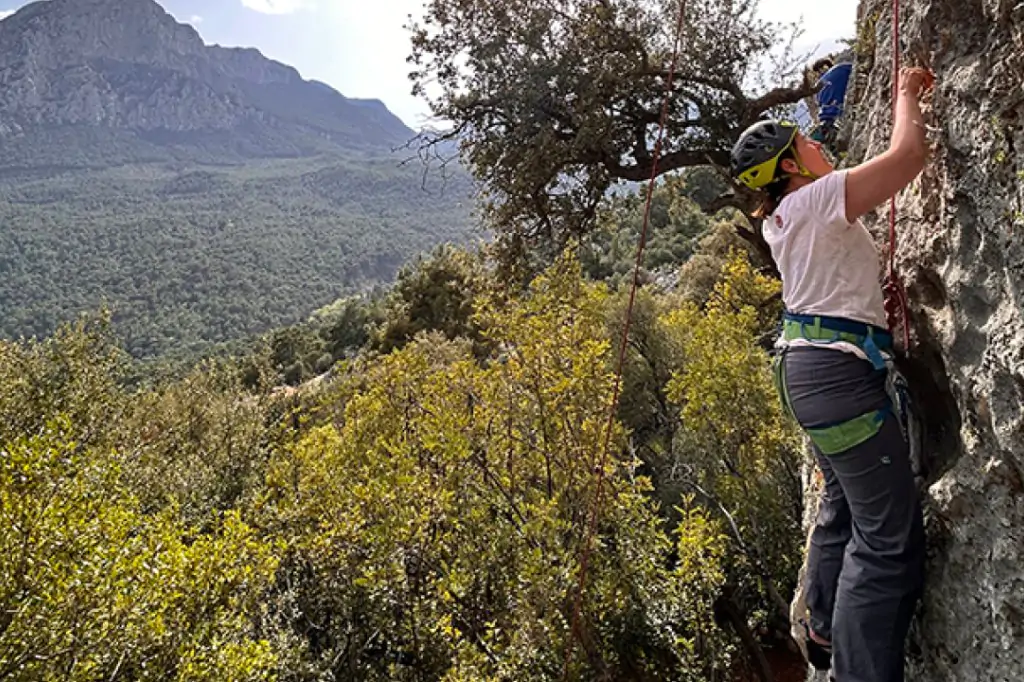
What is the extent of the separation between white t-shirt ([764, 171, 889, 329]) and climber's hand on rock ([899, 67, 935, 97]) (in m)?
0.65

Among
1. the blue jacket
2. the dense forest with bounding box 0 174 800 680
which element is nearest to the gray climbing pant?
the dense forest with bounding box 0 174 800 680

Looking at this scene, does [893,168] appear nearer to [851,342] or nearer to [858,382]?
[851,342]

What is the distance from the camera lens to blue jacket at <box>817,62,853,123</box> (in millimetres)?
6266

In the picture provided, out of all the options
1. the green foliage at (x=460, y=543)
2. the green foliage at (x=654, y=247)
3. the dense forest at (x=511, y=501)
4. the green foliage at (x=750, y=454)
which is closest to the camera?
the green foliage at (x=460, y=543)

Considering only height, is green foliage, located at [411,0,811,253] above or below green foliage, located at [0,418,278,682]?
above

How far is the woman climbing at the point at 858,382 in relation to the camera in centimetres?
320

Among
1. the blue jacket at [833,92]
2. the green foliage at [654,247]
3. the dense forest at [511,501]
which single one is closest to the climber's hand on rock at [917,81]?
the blue jacket at [833,92]

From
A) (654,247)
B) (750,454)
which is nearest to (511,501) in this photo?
(750,454)

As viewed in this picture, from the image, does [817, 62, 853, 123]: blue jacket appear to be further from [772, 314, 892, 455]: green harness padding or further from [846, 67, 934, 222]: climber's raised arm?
[772, 314, 892, 455]: green harness padding

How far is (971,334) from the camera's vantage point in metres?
3.11

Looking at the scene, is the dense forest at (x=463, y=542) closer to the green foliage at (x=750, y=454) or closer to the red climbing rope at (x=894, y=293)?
the green foliage at (x=750, y=454)

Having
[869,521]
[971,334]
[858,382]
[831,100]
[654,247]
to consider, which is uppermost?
[831,100]

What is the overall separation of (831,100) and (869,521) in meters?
4.78

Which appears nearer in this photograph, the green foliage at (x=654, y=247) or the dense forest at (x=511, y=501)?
the dense forest at (x=511, y=501)
